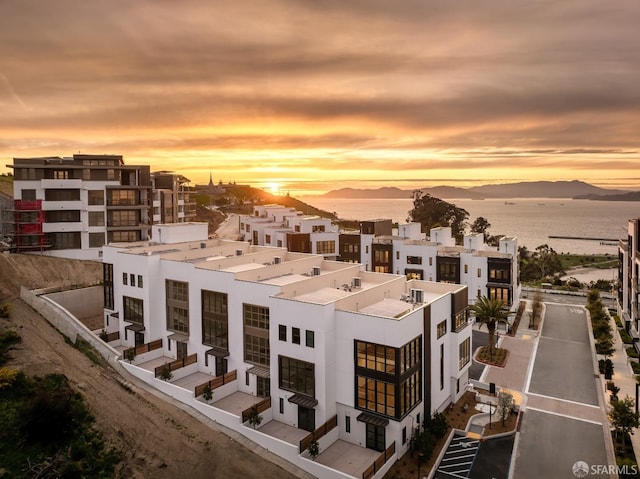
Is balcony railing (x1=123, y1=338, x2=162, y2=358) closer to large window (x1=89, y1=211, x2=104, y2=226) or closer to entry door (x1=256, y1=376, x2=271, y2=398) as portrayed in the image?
entry door (x1=256, y1=376, x2=271, y2=398)

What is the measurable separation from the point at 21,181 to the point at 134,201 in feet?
45.2

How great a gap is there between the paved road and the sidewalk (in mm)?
1562

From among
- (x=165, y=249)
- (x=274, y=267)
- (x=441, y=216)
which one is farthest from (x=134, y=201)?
(x=441, y=216)

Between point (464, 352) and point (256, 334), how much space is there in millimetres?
15842

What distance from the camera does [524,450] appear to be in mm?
28156

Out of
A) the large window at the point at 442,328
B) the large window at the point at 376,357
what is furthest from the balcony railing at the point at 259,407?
the large window at the point at 442,328

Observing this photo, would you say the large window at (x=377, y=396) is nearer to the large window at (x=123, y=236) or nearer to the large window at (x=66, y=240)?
the large window at (x=123, y=236)

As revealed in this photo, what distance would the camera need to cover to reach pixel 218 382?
34.0m

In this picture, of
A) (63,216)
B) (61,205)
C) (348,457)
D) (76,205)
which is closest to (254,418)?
(348,457)

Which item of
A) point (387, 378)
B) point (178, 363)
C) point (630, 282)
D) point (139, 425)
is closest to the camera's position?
point (387, 378)

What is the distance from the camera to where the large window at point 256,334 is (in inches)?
1334

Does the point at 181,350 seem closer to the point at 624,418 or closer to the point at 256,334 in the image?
the point at 256,334

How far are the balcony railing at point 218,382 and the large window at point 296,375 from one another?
533 cm

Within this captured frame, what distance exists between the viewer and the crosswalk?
26311mm
